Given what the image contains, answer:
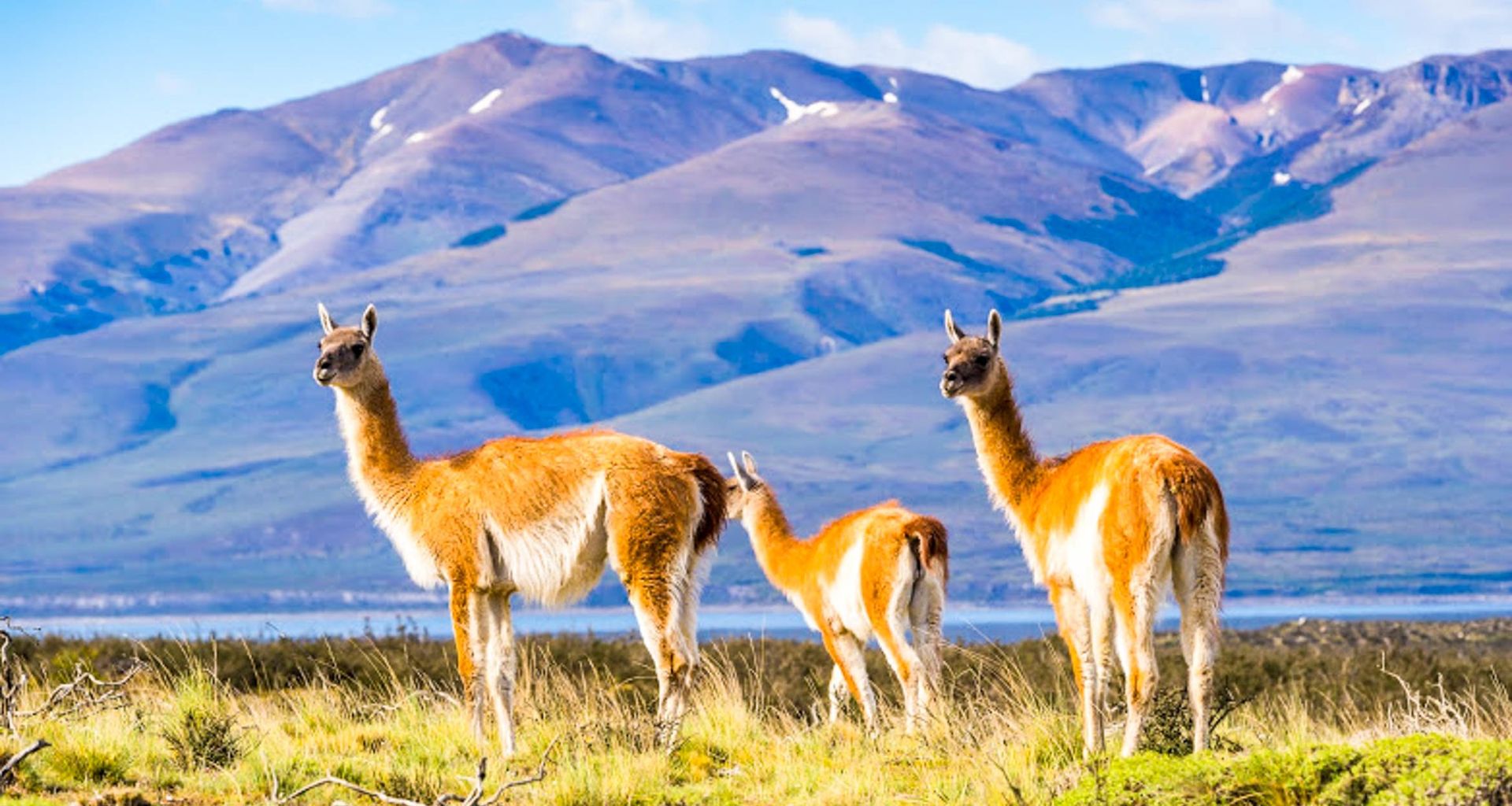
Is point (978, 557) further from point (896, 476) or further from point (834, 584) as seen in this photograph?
point (834, 584)

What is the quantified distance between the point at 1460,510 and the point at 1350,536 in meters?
15.3

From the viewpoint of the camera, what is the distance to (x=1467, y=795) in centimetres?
823

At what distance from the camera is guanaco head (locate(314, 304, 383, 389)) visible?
549 inches

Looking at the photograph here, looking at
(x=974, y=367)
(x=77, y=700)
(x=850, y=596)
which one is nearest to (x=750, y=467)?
(x=850, y=596)

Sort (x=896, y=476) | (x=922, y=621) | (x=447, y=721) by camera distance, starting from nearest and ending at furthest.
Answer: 1. (x=447, y=721)
2. (x=922, y=621)
3. (x=896, y=476)

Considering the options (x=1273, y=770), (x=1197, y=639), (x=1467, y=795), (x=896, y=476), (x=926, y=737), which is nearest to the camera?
(x=1467, y=795)

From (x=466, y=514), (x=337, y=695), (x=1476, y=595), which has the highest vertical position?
(x=466, y=514)

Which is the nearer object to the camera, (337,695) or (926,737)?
(926,737)

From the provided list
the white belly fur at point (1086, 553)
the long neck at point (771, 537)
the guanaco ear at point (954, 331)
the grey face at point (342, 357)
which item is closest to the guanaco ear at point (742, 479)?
the long neck at point (771, 537)

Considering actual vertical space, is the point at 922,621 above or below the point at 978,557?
above

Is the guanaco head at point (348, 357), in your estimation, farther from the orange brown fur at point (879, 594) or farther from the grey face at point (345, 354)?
the orange brown fur at point (879, 594)

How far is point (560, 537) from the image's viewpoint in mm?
13148

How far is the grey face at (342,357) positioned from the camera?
13.9 meters

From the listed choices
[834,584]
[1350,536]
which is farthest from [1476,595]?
[834,584]
